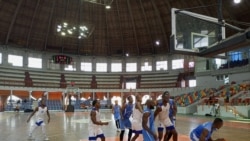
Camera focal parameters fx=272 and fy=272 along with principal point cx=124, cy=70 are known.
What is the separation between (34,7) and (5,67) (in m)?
11.3

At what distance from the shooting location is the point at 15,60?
47125 mm

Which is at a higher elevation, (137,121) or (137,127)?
(137,121)

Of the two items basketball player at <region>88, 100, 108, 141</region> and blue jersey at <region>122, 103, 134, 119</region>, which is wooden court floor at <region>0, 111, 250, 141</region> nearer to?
blue jersey at <region>122, 103, 134, 119</region>

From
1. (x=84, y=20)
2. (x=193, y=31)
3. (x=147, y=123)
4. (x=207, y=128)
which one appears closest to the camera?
(x=207, y=128)

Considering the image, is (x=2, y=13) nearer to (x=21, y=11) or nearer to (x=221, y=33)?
(x=21, y=11)

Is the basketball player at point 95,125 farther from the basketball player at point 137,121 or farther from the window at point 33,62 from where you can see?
the window at point 33,62

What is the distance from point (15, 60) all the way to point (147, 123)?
144 ft

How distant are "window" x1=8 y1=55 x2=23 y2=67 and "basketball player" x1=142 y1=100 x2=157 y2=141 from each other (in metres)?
43.0

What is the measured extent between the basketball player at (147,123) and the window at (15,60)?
1692 inches

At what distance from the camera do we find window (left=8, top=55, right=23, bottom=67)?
152 ft

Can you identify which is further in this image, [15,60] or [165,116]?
[15,60]

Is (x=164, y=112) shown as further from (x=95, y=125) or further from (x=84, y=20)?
(x=84, y=20)

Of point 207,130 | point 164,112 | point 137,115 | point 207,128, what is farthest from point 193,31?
point 207,130

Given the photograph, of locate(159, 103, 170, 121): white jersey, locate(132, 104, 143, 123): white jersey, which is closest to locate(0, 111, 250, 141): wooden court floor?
locate(159, 103, 170, 121): white jersey
